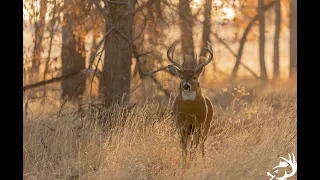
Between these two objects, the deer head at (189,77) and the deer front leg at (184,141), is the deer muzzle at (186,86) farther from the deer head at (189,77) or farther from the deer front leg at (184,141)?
the deer front leg at (184,141)

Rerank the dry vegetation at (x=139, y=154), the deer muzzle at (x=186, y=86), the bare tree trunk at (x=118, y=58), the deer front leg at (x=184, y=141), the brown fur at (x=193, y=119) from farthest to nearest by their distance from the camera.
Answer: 1. the bare tree trunk at (x=118, y=58)
2. the brown fur at (x=193, y=119)
3. the deer front leg at (x=184, y=141)
4. the deer muzzle at (x=186, y=86)
5. the dry vegetation at (x=139, y=154)

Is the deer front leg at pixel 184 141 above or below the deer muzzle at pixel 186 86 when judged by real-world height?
below

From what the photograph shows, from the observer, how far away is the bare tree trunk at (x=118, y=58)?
1122 centimetres

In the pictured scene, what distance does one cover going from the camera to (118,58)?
37.3ft

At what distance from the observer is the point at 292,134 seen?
9742 millimetres

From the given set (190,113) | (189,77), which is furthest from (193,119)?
(189,77)

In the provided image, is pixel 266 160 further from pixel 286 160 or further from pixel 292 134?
pixel 292 134

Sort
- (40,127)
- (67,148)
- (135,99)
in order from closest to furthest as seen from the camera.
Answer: (67,148), (40,127), (135,99)

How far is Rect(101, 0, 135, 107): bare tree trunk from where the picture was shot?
11.2 m

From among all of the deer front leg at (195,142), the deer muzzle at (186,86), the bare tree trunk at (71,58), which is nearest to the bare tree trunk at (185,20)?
the bare tree trunk at (71,58)

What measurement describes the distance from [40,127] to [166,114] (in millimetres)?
2224

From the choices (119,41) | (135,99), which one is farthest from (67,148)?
(135,99)

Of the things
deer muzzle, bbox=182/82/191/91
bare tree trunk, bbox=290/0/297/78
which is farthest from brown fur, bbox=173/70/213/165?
bare tree trunk, bbox=290/0/297/78

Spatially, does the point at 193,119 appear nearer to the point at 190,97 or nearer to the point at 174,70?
the point at 190,97
